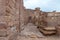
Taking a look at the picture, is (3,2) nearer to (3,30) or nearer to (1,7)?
(1,7)

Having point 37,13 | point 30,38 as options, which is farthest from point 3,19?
point 37,13

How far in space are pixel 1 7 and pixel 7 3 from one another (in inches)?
8.0

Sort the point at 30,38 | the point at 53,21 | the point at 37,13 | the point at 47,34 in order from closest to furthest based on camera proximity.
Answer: the point at 30,38 < the point at 47,34 < the point at 53,21 < the point at 37,13

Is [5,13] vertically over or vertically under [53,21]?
over

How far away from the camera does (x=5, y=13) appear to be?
2752 millimetres

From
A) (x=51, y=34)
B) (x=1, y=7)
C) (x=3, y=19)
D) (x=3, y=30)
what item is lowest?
(x=51, y=34)

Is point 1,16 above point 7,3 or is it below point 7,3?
below

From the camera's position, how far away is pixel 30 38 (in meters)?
4.68

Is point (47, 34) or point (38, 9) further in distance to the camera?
point (38, 9)

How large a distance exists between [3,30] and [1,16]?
30cm

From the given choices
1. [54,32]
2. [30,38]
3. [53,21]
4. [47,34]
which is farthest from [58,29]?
[53,21]

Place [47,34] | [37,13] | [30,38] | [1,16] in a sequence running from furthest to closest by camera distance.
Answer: [37,13]
[47,34]
[30,38]
[1,16]

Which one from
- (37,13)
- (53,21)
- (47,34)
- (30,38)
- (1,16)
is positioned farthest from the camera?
(37,13)

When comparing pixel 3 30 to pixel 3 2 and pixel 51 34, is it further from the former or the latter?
pixel 51 34
